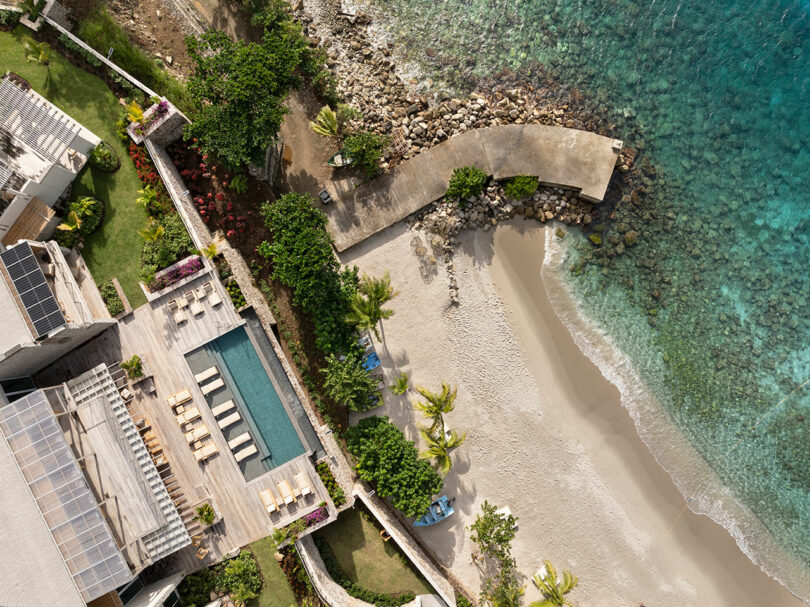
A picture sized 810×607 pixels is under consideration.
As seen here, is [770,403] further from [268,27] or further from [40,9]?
[40,9]

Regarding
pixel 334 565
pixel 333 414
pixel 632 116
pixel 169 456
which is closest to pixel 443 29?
pixel 632 116

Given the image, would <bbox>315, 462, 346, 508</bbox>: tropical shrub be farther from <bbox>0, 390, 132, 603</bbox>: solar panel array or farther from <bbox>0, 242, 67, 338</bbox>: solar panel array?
<bbox>0, 242, 67, 338</bbox>: solar panel array

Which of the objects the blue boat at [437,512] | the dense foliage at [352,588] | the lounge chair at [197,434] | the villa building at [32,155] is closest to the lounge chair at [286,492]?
the dense foliage at [352,588]

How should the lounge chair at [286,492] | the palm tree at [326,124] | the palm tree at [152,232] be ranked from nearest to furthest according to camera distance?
1. the palm tree at [152,232]
2. the lounge chair at [286,492]
3. the palm tree at [326,124]

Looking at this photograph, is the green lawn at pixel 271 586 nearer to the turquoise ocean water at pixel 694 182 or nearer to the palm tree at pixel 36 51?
the turquoise ocean water at pixel 694 182

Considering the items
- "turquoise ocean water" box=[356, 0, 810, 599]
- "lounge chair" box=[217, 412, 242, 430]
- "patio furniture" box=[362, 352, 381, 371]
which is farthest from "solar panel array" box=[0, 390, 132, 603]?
"turquoise ocean water" box=[356, 0, 810, 599]

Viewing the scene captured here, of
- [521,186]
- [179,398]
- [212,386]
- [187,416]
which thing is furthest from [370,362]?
[521,186]
